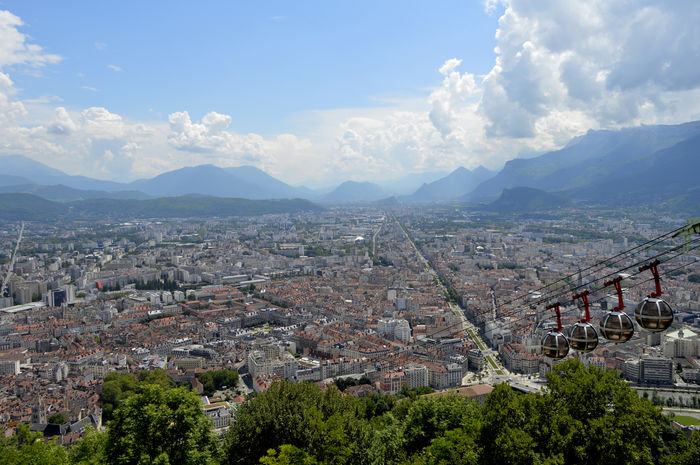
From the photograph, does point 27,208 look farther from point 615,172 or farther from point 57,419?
point 615,172

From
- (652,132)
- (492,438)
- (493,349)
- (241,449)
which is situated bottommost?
(493,349)

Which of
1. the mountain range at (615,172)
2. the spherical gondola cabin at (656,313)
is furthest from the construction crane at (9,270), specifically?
the mountain range at (615,172)

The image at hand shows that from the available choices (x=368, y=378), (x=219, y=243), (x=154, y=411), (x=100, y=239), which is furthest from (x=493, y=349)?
(x=100, y=239)

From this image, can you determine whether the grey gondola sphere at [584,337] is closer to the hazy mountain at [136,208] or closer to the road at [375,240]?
the road at [375,240]

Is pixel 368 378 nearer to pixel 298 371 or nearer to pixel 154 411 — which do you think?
pixel 298 371

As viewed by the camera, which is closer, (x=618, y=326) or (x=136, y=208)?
(x=618, y=326)

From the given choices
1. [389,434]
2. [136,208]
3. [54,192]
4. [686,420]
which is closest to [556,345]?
[389,434]
